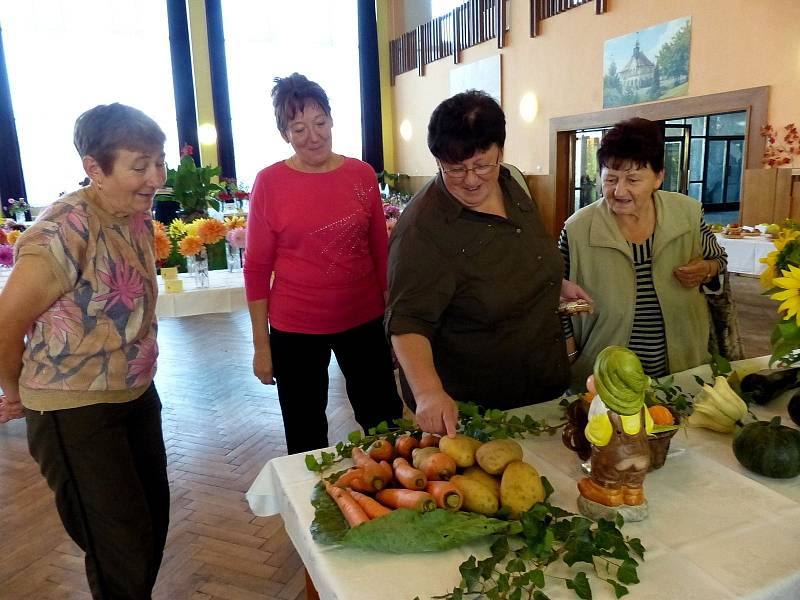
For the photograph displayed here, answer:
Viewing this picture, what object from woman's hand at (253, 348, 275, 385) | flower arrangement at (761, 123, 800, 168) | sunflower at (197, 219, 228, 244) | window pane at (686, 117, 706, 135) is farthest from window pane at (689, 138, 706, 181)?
woman's hand at (253, 348, 275, 385)

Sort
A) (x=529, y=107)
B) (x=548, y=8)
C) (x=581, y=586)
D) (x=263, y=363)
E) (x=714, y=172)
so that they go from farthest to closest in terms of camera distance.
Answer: (x=529, y=107) < (x=714, y=172) < (x=548, y=8) < (x=263, y=363) < (x=581, y=586)

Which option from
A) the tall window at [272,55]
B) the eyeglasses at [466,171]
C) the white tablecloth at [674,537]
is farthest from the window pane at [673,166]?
the white tablecloth at [674,537]

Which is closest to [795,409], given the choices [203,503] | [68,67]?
[203,503]

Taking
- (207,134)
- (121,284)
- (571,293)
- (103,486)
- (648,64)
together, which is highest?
(648,64)

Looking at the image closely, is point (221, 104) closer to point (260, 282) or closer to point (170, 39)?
point (170, 39)

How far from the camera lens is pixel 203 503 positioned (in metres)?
2.58

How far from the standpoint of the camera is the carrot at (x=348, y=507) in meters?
0.99

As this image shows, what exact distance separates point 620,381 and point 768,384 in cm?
83

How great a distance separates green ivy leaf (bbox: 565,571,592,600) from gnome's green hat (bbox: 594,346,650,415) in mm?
252

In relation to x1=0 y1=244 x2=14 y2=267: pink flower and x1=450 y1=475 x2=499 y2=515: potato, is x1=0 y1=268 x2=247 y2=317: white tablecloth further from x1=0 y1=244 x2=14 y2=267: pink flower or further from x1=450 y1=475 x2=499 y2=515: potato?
x1=450 y1=475 x2=499 y2=515: potato

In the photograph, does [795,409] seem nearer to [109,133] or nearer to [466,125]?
[466,125]

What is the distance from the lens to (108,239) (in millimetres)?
1443

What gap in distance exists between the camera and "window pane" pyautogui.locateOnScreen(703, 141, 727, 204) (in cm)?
811

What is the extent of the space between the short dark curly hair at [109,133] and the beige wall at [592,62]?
594 centimetres
